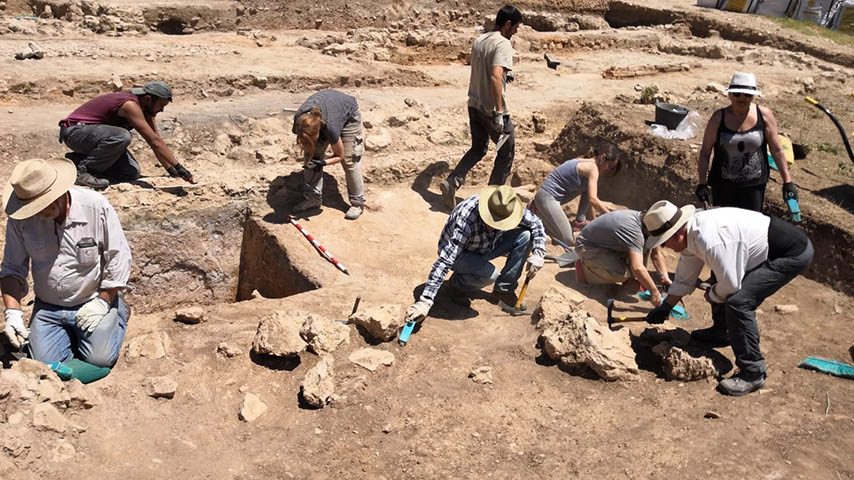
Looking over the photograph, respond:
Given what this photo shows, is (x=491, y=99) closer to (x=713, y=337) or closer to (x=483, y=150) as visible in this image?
(x=483, y=150)

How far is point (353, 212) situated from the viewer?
7.58 m

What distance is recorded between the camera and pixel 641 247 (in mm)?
5734

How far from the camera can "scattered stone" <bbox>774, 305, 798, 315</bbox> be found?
6.10 m

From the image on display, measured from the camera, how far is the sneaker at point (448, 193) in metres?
7.98

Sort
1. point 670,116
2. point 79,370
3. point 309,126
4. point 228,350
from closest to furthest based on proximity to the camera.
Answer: point 79,370
point 228,350
point 309,126
point 670,116

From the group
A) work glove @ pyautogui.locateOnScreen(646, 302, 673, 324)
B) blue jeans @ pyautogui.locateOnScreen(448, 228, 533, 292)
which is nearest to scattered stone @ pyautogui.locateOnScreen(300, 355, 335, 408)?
blue jeans @ pyautogui.locateOnScreen(448, 228, 533, 292)

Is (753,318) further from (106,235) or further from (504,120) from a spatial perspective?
(106,235)

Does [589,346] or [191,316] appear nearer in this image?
[589,346]

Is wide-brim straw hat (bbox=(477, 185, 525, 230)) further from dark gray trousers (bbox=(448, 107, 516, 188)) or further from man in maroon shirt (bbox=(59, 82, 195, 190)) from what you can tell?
man in maroon shirt (bbox=(59, 82, 195, 190))

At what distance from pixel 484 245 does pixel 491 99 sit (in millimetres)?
2307

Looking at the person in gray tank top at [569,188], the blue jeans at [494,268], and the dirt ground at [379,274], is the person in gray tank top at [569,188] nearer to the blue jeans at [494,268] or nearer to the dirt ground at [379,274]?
the dirt ground at [379,274]

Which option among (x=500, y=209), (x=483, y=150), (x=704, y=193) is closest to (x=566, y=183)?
(x=704, y=193)

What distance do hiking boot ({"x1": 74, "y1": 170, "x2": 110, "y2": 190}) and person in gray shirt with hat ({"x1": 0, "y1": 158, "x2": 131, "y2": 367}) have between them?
82.3 inches

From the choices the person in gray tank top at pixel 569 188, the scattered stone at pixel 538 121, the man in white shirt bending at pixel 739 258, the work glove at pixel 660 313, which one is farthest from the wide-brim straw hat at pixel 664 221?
the scattered stone at pixel 538 121
